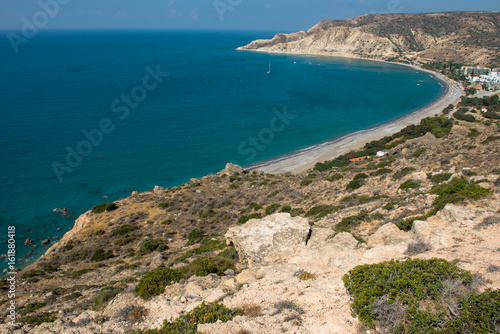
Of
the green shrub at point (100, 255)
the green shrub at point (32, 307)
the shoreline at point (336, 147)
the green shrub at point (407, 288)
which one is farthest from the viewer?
the shoreline at point (336, 147)

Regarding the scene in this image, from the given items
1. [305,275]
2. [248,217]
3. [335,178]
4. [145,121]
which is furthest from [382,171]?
[145,121]

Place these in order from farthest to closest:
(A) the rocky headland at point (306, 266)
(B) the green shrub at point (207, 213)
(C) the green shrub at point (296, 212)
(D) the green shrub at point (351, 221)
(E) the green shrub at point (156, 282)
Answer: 1. (B) the green shrub at point (207, 213)
2. (C) the green shrub at point (296, 212)
3. (D) the green shrub at point (351, 221)
4. (E) the green shrub at point (156, 282)
5. (A) the rocky headland at point (306, 266)

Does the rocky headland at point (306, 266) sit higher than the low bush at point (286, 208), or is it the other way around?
the rocky headland at point (306, 266)

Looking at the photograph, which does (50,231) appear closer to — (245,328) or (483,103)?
(245,328)

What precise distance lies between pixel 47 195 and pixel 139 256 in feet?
89.7

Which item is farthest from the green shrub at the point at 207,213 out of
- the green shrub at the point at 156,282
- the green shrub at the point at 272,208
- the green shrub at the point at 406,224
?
the green shrub at the point at 406,224

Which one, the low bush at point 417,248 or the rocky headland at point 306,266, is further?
the low bush at point 417,248

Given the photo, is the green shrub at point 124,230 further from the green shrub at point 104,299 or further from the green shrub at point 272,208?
the green shrub at point 104,299

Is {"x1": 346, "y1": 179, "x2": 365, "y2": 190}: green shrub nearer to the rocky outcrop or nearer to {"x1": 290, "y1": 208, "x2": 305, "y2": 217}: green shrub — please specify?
{"x1": 290, "y1": 208, "x2": 305, "y2": 217}: green shrub

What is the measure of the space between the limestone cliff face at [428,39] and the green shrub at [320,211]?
15531 cm

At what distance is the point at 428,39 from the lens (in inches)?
6762

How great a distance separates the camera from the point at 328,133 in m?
65.7

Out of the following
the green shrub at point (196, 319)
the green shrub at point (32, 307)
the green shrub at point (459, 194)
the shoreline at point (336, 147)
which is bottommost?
the shoreline at point (336, 147)

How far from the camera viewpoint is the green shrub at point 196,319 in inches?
321
